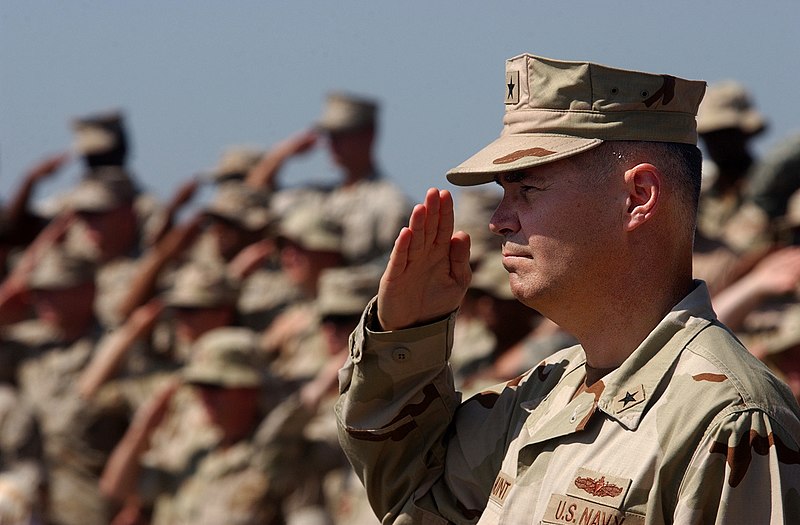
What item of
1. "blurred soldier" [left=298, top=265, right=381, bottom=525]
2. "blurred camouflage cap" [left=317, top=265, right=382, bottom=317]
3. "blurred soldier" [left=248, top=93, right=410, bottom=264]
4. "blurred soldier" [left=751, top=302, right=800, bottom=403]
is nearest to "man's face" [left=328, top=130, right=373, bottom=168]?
"blurred soldier" [left=248, top=93, right=410, bottom=264]

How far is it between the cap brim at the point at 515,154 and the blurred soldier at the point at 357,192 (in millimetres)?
5903

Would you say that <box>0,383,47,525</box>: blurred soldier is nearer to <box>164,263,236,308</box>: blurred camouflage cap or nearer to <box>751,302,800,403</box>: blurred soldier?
<box>164,263,236,308</box>: blurred camouflage cap

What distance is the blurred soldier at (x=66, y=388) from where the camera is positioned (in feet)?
26.5

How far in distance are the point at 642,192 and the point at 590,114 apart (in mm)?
185

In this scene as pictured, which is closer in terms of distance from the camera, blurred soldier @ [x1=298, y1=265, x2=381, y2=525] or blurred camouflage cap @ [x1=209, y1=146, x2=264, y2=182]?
blurred soldier @ [x1=298, y1=265, x2=381, y2=525]

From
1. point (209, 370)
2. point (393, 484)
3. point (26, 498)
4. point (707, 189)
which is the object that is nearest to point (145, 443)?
point (209, 370)

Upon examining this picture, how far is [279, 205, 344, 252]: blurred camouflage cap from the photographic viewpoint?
878 cm

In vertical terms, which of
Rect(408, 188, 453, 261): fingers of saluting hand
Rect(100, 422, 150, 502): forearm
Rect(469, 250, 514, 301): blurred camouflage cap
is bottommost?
Rect(100, 422, 150, 502): forearm

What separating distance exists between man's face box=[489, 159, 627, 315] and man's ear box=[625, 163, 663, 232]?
0.05ft

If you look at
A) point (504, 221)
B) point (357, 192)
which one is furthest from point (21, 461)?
point (504, 221)

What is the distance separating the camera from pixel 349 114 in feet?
32.7

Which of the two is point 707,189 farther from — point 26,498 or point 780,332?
point 26,498

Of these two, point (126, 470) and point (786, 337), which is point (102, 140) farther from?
point (786, 337)

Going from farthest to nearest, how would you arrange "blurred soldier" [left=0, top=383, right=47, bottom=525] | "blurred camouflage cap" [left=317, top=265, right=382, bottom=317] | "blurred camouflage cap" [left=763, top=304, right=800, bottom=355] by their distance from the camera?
"blurred camouflage cap" [left=317, top=265, right=382, bottom=317]
"blurred soldier" [left=0, top=383, right=47, bottom=525]
"blurred camouflage cap" [left=763, top=304, right=800, bottom=355]
